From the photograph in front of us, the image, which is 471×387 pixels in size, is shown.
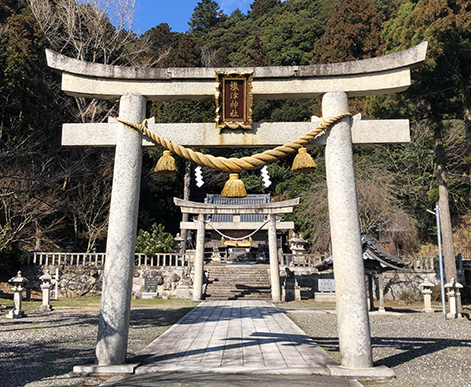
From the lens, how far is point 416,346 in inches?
290

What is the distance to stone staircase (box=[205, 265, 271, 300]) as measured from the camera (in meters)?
19.3

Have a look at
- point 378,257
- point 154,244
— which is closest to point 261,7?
point 154,244

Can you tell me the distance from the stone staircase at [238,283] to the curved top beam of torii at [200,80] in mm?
14408

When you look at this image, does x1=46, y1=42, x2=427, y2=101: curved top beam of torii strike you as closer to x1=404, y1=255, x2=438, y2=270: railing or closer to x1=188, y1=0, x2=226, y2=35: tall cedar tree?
x1=404, y1=255, x2=438, y2=270: railing

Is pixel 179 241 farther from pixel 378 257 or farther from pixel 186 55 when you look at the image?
pixel 186 55

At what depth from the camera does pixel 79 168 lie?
70.3 feet

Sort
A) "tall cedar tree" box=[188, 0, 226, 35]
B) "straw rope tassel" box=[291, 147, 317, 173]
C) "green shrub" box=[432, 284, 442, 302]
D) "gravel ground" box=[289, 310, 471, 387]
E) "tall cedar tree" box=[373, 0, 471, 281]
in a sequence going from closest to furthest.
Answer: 1. "gravel ground" box=[289, 310, 471, 387]
2. "straw rope tassel" box=[291, 147, 317, 173]
3. "tall cedar tree" box=[373, 0, 471, 281]
4. "green shrub" box=[432, 284, 442, 302]
5. "tall cedar tree" box=[188, 0, 226, 35]

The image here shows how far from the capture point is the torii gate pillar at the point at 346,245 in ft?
17.2

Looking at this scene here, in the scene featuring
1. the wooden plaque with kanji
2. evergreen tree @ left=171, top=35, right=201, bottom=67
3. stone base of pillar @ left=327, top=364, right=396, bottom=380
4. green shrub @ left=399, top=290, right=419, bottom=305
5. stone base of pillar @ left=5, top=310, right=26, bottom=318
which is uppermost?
evergreen tree @ left=171, top=35, right=201, bottom=67

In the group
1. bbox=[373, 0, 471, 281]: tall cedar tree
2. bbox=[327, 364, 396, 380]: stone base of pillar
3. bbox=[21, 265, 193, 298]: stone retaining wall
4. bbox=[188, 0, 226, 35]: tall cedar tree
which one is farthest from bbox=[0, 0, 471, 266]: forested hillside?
bbox=[188, 0, 226, 35]: tall cedar tree

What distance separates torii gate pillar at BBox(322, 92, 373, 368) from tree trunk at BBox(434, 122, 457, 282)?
12784 millimetres

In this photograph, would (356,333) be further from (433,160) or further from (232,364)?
(433,160)

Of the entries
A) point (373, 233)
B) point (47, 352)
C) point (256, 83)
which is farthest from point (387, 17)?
point (47, 352)

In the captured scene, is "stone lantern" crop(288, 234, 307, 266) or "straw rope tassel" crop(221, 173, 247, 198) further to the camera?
"stone lantern" crop(288, 234, 307, 266)
